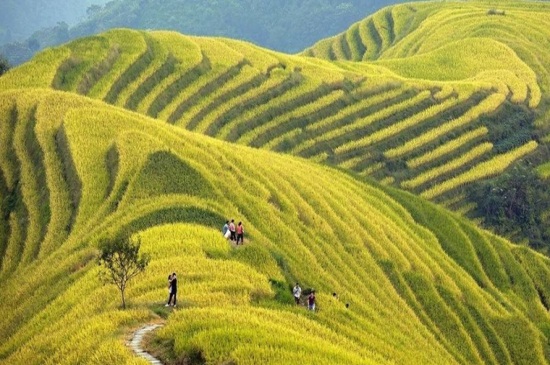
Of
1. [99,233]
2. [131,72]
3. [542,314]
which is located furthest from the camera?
[131,72]

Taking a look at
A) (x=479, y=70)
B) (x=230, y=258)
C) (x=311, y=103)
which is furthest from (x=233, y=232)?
(x=479, y=70)

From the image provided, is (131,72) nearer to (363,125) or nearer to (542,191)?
(363,125)

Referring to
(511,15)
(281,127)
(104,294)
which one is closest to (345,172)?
(281,127)

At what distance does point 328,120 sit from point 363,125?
3.86 metres

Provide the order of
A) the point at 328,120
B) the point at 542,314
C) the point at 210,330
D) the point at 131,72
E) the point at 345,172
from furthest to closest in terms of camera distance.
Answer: the point at 328,120, the point at 131,72, the point at 345,172, the point at 542,314, the point at 210,330

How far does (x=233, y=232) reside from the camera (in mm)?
35281

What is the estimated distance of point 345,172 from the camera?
230 feet

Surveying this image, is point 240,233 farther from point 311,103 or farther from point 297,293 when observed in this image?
point 311,103

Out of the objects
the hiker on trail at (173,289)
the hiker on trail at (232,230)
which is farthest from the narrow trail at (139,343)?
the hiker on trail at (232,230)

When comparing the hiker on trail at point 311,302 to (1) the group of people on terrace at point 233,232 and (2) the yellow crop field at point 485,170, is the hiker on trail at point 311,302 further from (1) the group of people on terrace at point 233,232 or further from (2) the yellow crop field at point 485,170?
(2) the yellow crop field at point 485,170

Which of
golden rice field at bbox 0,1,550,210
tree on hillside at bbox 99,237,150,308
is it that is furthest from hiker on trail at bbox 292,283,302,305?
golden rice field at bbox 0,1,550,210

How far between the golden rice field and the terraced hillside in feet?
46.7

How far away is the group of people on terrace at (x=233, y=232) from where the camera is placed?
3503 cm

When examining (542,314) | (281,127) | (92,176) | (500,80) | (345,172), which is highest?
(500,80)
